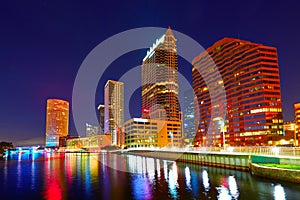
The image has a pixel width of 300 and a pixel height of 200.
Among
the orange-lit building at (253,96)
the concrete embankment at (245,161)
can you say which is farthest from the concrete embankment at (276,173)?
the orange-lit building at (253,96)

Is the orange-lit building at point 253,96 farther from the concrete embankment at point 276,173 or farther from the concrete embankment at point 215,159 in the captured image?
the concrete embankment at point 276,173

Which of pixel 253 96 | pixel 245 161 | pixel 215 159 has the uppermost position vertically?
pixel 253 96

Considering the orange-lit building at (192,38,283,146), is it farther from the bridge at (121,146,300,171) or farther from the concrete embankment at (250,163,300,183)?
the concrete embankment at (250,163,300,183)

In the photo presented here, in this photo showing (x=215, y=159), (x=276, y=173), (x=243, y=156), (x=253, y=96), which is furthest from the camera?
(x=253, y=96)

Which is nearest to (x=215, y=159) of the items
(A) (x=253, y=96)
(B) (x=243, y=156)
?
(B) (x=243, y=156)

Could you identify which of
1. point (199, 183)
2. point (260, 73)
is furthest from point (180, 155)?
point (260, 73)

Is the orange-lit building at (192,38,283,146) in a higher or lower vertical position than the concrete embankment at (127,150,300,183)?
higher

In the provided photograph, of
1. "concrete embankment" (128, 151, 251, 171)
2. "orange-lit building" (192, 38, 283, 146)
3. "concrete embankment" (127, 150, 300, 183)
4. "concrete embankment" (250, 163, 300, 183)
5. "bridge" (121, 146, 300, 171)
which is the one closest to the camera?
"concrete embankment" (250, 163, 300, 183)

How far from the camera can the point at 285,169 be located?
37.2 m

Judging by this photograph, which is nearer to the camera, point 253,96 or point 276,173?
point 276,173

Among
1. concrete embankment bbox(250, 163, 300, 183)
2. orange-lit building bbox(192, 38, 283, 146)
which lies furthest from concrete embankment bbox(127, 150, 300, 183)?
orange-lit building bbox(192, 38, 283, 146)

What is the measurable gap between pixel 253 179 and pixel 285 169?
606cm

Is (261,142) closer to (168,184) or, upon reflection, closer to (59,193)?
(168,184)

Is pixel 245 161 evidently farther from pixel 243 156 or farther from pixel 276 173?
pixel 276 173
